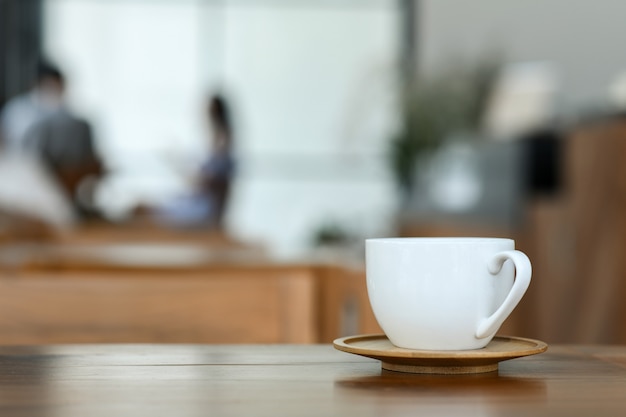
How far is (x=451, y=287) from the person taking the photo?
579 mm

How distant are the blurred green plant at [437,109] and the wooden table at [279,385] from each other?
5099mm

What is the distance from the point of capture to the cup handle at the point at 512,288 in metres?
0.56

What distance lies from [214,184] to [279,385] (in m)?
5.53

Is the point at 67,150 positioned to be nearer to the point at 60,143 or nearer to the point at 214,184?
the point at 60,143

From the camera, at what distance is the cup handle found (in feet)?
1.85

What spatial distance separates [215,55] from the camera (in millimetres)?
7934

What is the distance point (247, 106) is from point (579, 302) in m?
5.09

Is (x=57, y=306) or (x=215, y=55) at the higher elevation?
(x=215, y=55)

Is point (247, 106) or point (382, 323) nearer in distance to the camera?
point (382, 323)

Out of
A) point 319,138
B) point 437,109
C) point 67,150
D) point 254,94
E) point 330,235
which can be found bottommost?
point 330,235

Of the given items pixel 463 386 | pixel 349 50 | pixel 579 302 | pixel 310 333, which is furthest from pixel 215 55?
pixel 463 386

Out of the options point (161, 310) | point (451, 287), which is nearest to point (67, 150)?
point (161, 310)

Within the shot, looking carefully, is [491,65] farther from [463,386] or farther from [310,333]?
[463,386]

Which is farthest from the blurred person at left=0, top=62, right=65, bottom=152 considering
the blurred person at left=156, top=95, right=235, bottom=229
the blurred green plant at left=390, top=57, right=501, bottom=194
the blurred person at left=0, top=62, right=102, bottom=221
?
the blurred green plant at left=390, top=57, right=501, bottom=194
